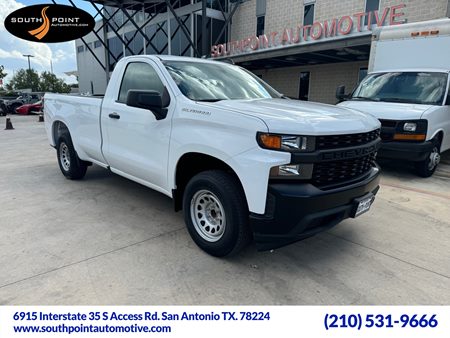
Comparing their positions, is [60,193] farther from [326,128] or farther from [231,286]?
[326,128]

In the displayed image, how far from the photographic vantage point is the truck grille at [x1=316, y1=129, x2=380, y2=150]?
277 centimetres

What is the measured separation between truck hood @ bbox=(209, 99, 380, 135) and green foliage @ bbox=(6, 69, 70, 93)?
84640 millimetres

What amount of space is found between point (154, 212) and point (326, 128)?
8.72ft

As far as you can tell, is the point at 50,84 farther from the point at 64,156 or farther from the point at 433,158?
the point at 433,158

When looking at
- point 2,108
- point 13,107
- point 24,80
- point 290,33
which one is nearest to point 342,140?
point 290,33

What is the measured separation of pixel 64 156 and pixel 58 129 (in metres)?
0.50

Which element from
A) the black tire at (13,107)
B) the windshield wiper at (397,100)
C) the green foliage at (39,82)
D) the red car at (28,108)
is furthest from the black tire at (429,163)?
the green foliage at (39,82)

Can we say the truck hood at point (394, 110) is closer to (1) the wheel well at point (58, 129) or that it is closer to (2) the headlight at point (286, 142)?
(2) the headlight at point (286, 142)

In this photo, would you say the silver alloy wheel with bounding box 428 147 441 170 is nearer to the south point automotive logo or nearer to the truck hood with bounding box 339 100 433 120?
the truck hood with bounding box 339 100 433 120

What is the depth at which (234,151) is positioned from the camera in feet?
9.26

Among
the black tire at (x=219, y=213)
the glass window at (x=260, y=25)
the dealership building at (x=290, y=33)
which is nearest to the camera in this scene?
the black tire at (x=219, y=213)

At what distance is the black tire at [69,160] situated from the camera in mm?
5676

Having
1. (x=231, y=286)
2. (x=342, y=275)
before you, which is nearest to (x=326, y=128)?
(x=342, y=275)

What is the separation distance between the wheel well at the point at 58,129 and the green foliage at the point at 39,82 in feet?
264
